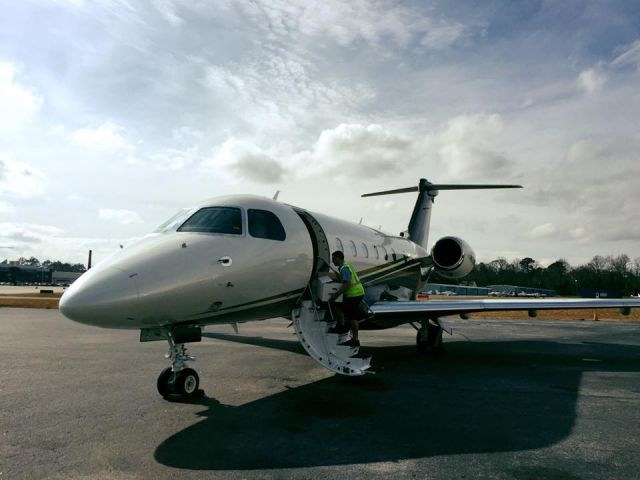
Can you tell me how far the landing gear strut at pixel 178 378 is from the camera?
662 centimetres

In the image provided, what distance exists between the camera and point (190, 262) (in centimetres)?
611

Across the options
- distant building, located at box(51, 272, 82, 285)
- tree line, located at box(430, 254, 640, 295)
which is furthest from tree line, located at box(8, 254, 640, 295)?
distant building, located at box(51, 272, 82, 285)

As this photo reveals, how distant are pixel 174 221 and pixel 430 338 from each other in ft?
25.3

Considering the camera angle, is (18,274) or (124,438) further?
(18,274)

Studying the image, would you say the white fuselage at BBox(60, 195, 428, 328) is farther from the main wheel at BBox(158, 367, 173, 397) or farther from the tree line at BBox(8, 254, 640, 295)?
the tree line at BBox(8, 254, 640, 295)

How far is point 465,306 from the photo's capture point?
10719 millimetres

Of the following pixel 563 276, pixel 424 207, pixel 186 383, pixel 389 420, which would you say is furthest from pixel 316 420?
pixel 563 276

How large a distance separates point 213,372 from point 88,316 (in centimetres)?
417

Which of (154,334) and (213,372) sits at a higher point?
(154,334)

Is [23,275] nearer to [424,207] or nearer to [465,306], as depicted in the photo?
[424,207]

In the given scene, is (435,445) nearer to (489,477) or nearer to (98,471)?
(489,477)


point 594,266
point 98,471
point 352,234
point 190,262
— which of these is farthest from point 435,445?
point 594,266

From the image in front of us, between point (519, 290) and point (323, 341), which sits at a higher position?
point (519, 290)

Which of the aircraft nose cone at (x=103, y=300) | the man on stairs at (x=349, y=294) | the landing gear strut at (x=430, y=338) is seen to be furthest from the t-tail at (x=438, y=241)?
the aircraft nose cone at (x=103, y=300)
